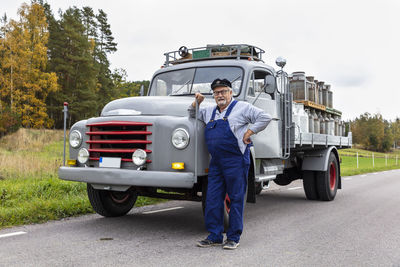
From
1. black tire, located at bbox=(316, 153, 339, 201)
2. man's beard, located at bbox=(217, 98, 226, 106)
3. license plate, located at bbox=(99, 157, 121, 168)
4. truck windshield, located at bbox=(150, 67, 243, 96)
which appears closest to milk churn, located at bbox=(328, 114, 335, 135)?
black tire, located at bbox=(316, 153, 339, 201)

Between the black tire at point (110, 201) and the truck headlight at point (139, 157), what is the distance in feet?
3.54

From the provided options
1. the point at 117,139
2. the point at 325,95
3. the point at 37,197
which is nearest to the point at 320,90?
the point at 325,95

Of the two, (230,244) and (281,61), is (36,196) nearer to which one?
(230,244)

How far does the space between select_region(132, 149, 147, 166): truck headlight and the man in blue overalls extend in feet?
2.67

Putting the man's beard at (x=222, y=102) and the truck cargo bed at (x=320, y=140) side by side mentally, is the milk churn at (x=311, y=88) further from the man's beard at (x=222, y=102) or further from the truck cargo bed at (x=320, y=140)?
the man's beard at (x=222, y=102)

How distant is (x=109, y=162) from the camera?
5.36 m

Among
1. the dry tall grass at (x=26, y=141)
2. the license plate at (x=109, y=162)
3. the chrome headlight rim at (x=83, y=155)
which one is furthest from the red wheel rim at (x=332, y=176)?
the dry tall grass at (x=26, y=141)

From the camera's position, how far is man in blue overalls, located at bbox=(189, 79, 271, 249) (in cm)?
489

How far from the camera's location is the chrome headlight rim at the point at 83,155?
5.59 meters

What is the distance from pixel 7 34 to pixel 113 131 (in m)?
37.0

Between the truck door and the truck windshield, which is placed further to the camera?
the truck windshield

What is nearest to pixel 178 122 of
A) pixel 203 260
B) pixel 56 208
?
pixel 203 260

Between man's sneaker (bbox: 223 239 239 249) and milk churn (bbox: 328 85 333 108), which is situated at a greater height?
milk churn (bbox: 328 85 333 108)

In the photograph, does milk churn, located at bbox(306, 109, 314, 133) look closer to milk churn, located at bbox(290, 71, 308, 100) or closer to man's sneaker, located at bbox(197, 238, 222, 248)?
milk churn, located at bbox(290, 71, 308, 100)
